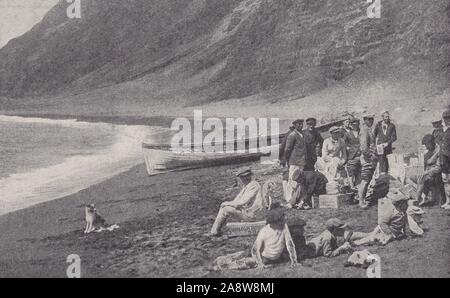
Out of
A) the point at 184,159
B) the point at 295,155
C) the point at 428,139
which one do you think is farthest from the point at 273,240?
the point at 184,159

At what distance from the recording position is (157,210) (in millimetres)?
11523

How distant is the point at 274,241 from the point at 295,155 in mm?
1864

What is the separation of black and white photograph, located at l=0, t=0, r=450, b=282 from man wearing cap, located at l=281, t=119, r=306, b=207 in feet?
0.08

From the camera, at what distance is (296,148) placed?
35.1 ft

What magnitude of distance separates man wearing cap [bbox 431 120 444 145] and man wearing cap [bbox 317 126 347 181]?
177cm

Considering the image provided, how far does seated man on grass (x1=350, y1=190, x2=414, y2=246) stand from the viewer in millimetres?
9969

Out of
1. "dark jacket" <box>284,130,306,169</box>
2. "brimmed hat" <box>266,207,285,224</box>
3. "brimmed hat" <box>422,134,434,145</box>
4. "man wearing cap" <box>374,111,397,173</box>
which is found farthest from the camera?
"man wearing cap" <box>374,111,397,173</box>

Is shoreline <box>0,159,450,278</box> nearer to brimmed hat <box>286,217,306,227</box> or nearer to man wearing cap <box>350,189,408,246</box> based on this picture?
man wearing cap <box>350,189,408,246</box>

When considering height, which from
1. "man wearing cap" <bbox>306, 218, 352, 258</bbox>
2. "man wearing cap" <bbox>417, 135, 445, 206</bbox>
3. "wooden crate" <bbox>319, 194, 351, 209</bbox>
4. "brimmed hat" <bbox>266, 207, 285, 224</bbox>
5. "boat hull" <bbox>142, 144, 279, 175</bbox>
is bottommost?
"man wearing cap" <bbox>306, 218, 352, 258</bbox>

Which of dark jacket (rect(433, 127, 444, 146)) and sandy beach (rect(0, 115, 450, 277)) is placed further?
dark jacket (rect(433, 127, 444, 146))

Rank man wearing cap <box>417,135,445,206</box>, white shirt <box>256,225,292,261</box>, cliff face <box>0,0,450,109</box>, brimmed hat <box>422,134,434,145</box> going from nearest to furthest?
1. white shirt <box>256,225,292,261</box>
2. man wearing cap <box>417,135,445,206</box>
3. brimmed hat <box>422,134,434,145</box>
4. cliff face <box>0,0,450,109</box>

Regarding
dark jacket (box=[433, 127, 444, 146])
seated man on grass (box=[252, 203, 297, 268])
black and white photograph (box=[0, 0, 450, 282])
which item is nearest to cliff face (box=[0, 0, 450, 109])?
black and white photograph (box=[0, 0, 450, 282])

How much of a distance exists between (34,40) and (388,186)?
76.1 feet

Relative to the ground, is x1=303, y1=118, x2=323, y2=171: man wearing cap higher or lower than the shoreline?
higher
